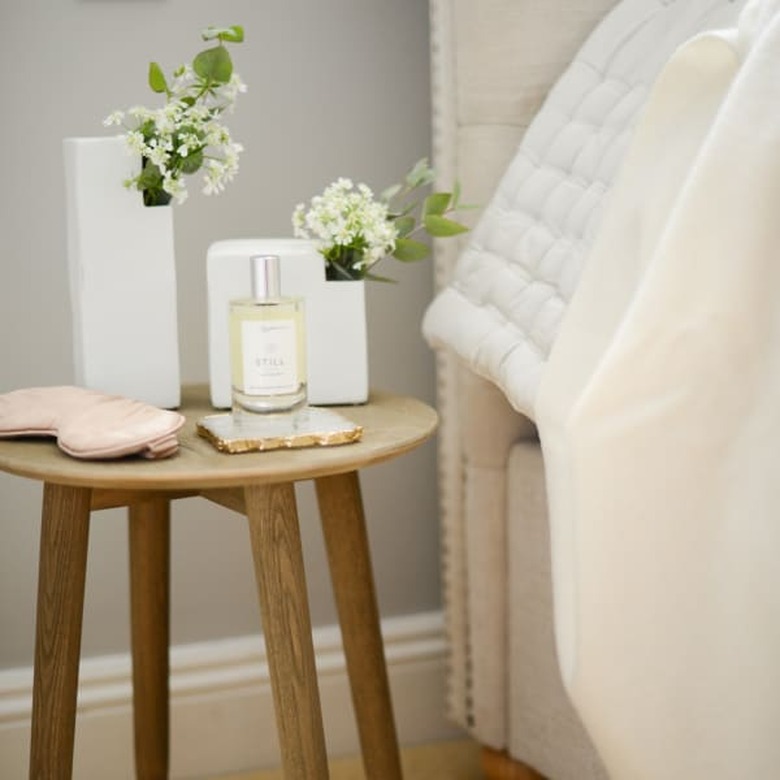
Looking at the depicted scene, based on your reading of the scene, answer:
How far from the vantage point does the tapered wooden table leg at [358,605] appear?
1.28 meters

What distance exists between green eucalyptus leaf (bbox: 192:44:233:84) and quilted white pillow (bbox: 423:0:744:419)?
34 cm

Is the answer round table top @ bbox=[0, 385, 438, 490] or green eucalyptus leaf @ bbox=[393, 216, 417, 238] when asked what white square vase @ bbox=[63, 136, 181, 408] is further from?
green eucalyptus leaf @ bbox=[393, 216, 417, 238]

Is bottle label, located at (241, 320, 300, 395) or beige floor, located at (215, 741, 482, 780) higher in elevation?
bottle label, located at (241, 320, 300, 395)

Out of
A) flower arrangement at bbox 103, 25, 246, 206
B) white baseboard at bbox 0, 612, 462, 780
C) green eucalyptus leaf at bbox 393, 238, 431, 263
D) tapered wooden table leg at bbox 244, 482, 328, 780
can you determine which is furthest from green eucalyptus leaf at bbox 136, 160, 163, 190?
white baseboard at bbox 0, 612, 462, 780

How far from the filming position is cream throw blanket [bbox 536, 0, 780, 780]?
95cm

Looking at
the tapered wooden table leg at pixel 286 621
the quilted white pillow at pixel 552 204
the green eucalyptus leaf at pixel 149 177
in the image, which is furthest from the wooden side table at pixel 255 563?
the green eucalyptus leaf at pixel 149 177

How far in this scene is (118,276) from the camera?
1.27 meters

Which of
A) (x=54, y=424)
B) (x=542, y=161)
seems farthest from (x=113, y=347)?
(x=542, y=161)

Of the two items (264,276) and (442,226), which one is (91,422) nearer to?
(264,276)

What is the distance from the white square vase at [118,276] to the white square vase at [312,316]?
4 centimetres

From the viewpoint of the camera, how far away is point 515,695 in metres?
1.56

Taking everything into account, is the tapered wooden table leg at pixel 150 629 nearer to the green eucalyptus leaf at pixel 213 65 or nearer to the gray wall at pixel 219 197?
the gray wall at pixel 219 197

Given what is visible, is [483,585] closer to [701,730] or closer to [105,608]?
[105,608]

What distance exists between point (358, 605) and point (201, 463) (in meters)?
0.29
